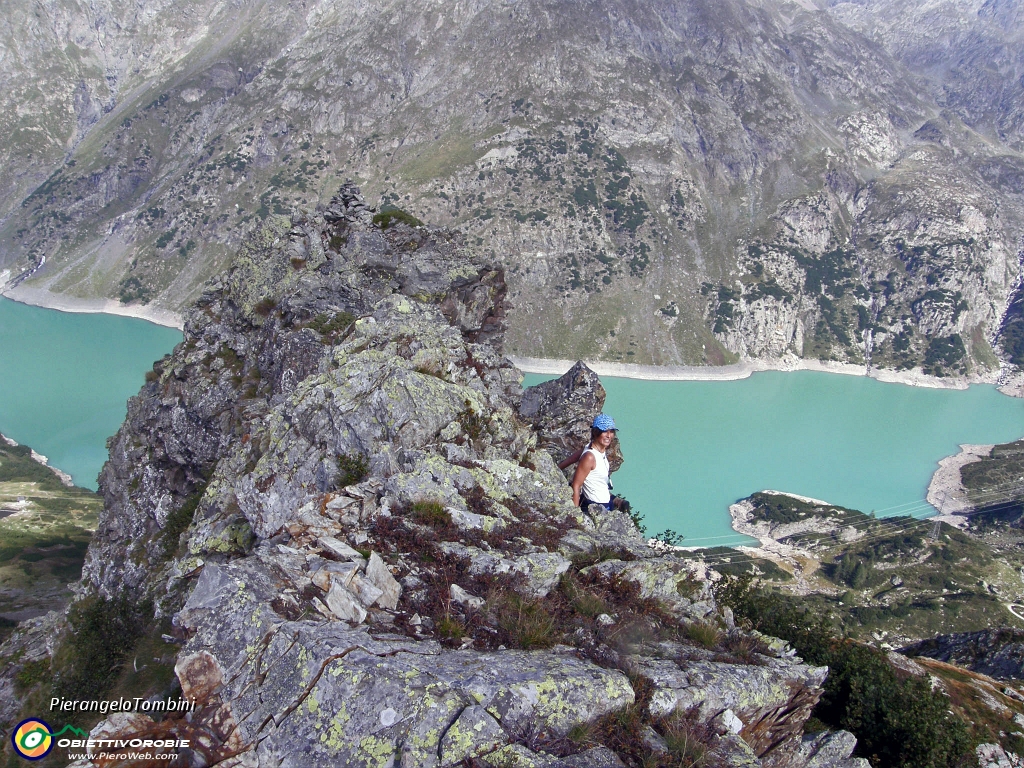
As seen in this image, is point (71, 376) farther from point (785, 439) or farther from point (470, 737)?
point (785, 439)

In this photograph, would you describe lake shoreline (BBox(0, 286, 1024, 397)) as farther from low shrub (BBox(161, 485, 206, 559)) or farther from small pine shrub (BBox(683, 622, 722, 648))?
small pine shrub (BBox(683, 622, 722, 648))

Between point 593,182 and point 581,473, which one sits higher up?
point 593,182

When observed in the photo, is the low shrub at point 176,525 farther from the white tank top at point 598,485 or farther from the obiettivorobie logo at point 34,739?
the white tank top at point 598,485

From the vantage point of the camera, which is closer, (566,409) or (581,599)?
(581,599)

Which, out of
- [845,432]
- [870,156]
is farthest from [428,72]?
[845,432]

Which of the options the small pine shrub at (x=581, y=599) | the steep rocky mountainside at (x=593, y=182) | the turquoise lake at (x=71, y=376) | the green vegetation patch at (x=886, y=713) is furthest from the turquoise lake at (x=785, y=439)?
the turquoise lake at (x=71, y=376)

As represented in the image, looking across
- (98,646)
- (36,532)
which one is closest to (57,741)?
(98,646)
